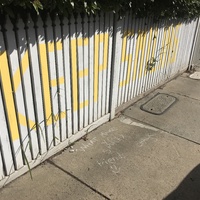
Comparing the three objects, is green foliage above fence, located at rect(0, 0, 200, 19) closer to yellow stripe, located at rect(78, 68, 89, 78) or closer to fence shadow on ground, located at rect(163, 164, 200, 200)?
yellow stripe, located at rect(78, 68, 89, 78)

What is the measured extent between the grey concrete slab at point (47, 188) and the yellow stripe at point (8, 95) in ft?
1.90

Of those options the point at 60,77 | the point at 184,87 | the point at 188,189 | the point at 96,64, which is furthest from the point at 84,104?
the point at 184,87

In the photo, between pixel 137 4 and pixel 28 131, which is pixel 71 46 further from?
pixel 137 4

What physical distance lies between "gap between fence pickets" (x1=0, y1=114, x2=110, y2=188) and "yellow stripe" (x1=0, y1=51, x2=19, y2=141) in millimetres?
498

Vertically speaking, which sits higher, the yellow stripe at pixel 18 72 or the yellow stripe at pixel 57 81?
the yellow stripe at pixel 18 72

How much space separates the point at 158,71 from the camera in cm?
524

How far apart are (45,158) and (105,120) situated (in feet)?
4.19

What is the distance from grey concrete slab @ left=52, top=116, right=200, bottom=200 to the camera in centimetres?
272

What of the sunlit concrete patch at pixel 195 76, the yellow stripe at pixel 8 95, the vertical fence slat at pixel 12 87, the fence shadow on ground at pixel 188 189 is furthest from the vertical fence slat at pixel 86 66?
the sunlit concrete patch at pixel 195 76

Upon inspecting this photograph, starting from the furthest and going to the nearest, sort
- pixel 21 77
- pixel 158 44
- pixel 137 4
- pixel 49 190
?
pixel 158 44 → pixel 137 4 → pixel 49 190 → pixel 21 77

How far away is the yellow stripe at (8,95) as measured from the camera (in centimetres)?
215

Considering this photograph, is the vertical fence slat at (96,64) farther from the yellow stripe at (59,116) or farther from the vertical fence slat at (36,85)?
the vertical fence slat at (36,85)

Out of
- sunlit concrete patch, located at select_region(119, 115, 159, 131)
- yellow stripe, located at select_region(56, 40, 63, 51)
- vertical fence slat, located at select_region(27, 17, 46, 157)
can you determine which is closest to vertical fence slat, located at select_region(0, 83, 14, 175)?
vertical fence slat, located at select_region(27, 17, 46, 157)

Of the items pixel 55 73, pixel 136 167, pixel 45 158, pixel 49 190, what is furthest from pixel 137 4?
pixel 49 190
